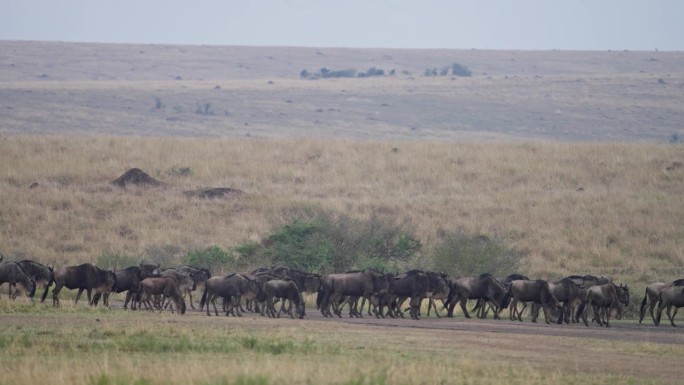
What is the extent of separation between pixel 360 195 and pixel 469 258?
16.2 meters

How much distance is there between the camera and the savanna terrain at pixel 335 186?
17703mm

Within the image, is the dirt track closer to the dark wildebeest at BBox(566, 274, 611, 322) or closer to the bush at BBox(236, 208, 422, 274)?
the dark wildebeest at BBox(566, 274, 611, 322)

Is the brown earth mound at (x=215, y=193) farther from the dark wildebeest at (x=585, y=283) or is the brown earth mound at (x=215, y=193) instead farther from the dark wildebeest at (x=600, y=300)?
the dark wildebeest at (x=600, y=300)

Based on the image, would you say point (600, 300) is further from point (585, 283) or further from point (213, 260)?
point (213, 260)

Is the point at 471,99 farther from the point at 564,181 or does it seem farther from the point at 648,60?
the point at 564,181

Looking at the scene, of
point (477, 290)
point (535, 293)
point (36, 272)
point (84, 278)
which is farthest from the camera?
point (36, 272)

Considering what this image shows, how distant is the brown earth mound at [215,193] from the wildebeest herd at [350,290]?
20.7 metres

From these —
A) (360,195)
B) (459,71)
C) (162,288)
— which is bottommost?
(162,288)

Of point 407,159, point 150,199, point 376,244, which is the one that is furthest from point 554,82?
point 376,244

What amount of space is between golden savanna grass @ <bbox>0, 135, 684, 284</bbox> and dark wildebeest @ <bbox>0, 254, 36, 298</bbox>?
11.6 meters

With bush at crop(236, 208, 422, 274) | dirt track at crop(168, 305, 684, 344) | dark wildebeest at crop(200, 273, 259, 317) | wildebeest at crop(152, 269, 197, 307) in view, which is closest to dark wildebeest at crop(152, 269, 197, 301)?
wildebeest at crop(152, 269, 197, 307)

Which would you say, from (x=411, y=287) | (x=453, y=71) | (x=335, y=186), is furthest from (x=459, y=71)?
(x=411, y=287)

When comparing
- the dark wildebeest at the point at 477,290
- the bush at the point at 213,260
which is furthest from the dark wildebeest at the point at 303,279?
the bush at the point at 213,260

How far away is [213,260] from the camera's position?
118ft
